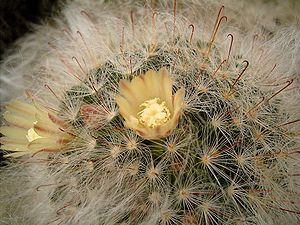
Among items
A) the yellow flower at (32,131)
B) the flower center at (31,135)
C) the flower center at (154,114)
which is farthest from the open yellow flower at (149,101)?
the flower center at (31,135)

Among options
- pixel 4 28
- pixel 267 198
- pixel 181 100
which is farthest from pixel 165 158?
pixel 4 28

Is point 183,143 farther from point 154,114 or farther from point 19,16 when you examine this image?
point 19,16

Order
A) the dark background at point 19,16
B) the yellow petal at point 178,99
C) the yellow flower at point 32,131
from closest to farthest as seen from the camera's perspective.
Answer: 1. the yellow petal at point 178,99
2. the yellow flower at point 32,131
3. the dark background at point 19,16

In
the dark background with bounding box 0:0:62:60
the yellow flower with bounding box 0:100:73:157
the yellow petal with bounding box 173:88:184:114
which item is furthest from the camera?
the dark background with bounding box 0:0:62:60

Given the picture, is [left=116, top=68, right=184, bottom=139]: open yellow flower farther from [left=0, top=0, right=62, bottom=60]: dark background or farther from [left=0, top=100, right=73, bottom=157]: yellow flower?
[left=0, top=0, right=62, bottom=60]: dark background

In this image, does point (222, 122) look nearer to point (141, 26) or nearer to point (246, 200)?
point (246, 200)

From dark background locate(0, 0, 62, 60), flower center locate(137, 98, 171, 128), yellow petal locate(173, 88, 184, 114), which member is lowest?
dark background locate(0, 0, 62, 60)

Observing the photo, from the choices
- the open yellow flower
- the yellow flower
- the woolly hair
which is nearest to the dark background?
the woolly hair

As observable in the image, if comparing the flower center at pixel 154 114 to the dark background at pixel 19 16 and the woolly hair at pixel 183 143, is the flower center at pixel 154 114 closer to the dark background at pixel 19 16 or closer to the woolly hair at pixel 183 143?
the woolly hair at pixel 183 143

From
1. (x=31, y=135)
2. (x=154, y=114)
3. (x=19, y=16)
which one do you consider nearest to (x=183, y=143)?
(x=154, y=114)
